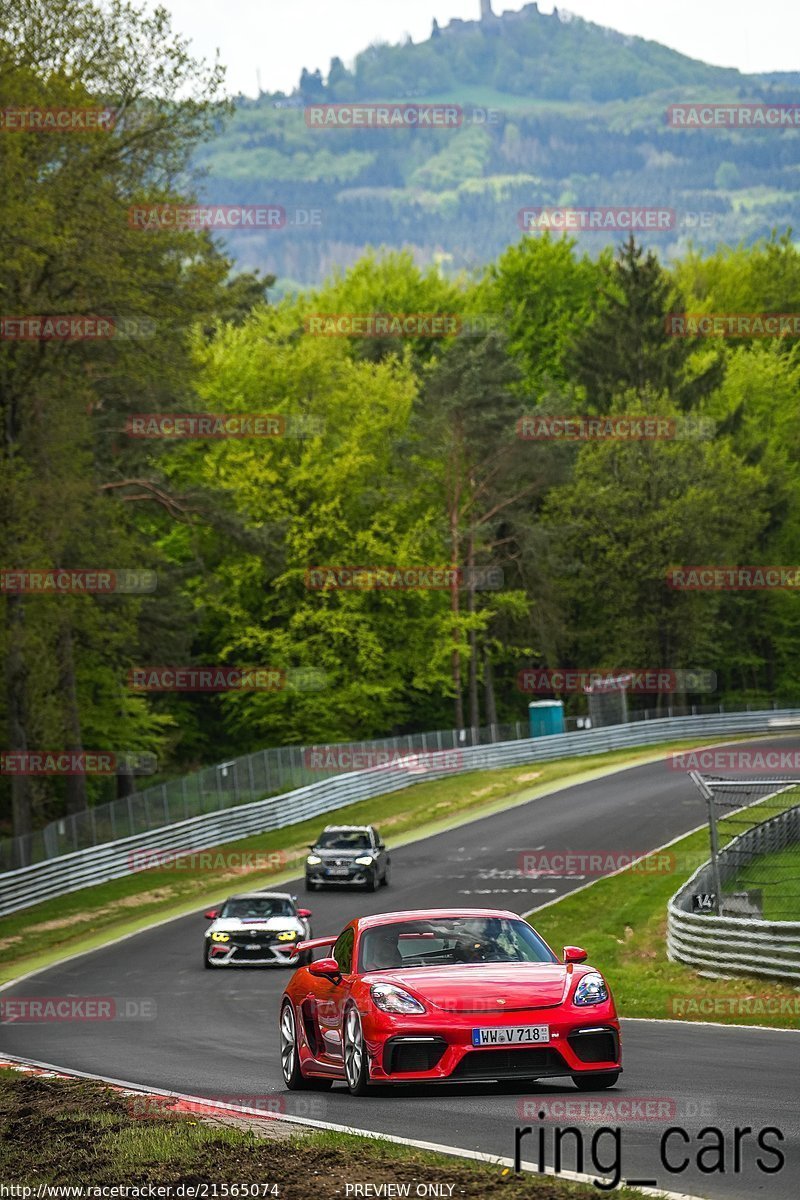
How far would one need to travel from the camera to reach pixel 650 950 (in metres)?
26.3

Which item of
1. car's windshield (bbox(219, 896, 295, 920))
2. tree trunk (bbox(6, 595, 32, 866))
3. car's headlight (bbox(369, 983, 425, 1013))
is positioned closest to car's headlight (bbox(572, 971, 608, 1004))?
car's headlight (bbox(369, 983, 425, 1013))

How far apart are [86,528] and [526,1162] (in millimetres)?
37256

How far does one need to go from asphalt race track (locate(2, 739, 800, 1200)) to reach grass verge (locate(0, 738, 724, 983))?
196cm

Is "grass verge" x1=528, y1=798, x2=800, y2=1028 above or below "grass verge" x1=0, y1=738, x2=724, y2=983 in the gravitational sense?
above

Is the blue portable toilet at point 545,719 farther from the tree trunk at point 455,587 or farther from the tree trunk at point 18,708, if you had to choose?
the tree trunk at point 18,708

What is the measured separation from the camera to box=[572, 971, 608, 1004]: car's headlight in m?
11.2

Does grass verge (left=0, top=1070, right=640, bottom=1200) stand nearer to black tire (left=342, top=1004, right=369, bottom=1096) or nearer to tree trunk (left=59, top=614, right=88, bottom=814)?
black tire (left=342, top=1004, right=369, bottom=1096)

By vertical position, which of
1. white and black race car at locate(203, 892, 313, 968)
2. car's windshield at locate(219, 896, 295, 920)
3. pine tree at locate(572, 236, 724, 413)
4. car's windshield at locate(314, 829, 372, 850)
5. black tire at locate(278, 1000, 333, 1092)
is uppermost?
pine tree at locate(572, 236, 724, 413)

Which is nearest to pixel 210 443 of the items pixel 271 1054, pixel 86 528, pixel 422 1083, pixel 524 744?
pixel 524 744

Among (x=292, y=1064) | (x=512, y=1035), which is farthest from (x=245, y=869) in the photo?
(x=512, y=1035)

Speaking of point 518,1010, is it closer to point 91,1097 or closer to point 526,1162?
point 526,1162

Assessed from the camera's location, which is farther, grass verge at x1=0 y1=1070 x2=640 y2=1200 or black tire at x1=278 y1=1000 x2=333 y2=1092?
black tire at x1=278 y1=1000 x2=333 y2=1092

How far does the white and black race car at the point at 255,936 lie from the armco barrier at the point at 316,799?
40.9 ft

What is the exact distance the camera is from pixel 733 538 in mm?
79375
